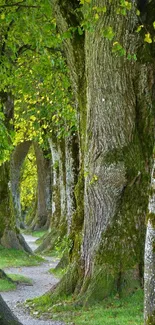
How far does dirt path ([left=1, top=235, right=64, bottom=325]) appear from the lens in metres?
10.9

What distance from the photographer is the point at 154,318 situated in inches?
246

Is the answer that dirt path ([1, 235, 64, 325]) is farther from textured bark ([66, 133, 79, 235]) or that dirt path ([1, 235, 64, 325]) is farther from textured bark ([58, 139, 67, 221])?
textured bark ([58, 139, 67, 221])

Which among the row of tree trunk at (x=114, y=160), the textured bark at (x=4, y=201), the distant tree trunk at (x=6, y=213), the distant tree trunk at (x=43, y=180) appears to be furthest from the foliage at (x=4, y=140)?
the distant tree trunk at (x=43, y=180)

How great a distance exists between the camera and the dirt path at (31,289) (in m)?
10.9

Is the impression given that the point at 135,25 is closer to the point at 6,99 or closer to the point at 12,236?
the point at 6,99

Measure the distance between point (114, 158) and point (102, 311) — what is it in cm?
259

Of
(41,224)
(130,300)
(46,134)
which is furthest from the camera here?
(41,224)

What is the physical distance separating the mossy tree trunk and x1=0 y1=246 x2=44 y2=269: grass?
9.79 meters

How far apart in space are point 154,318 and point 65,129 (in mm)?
12168

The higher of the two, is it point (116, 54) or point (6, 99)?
point (6, 99)

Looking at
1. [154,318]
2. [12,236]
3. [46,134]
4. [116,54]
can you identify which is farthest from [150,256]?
[46,134]

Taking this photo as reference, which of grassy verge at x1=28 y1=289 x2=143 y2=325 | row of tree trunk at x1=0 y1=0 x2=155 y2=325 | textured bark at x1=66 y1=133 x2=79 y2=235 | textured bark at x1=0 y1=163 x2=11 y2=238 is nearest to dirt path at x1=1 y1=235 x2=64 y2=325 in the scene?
grassy verge at x1=28 y1=289 x2=143 y2=325

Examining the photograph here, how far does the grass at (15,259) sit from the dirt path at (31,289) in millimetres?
324

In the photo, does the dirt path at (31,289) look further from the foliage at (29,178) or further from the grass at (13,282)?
the foliage at (29,178)
